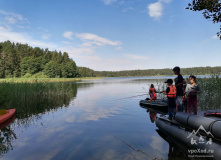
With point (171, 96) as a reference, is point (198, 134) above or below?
below

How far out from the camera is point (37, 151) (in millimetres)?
6000

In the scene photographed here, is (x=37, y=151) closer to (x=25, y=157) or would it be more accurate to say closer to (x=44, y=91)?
(x=25, y=157)

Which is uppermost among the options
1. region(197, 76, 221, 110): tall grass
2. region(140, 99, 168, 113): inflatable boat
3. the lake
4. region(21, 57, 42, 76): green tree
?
region(21, 57, 42, 76): green tree

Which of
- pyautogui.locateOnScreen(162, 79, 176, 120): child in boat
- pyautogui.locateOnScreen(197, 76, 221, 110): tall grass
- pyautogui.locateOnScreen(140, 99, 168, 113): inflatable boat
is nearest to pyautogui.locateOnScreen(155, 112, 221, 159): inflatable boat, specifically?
pyautogui.locateOnScreen(162, 79, 176, 120): child in boat

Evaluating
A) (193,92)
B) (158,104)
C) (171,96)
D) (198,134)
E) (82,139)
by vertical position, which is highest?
(193,92)

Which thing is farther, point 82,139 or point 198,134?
point 82,139

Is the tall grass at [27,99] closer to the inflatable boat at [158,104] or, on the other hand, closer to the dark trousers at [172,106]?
the inflatable boat at [158,104]

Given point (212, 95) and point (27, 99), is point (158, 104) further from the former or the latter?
point (27, 99)

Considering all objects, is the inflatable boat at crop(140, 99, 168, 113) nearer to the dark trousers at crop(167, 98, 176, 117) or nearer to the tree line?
the dark trousers at crop(167, 98, 176, 117)

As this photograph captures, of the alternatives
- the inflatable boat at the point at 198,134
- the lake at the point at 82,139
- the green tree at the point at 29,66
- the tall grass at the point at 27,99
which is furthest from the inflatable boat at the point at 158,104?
the green tree at the point at 29,66

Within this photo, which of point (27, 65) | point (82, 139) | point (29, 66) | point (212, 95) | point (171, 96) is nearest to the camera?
point (82, 139)

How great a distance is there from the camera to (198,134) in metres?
5.11

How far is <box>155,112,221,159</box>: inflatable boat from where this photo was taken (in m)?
4.42

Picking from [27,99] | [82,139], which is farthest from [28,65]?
[82,139]
